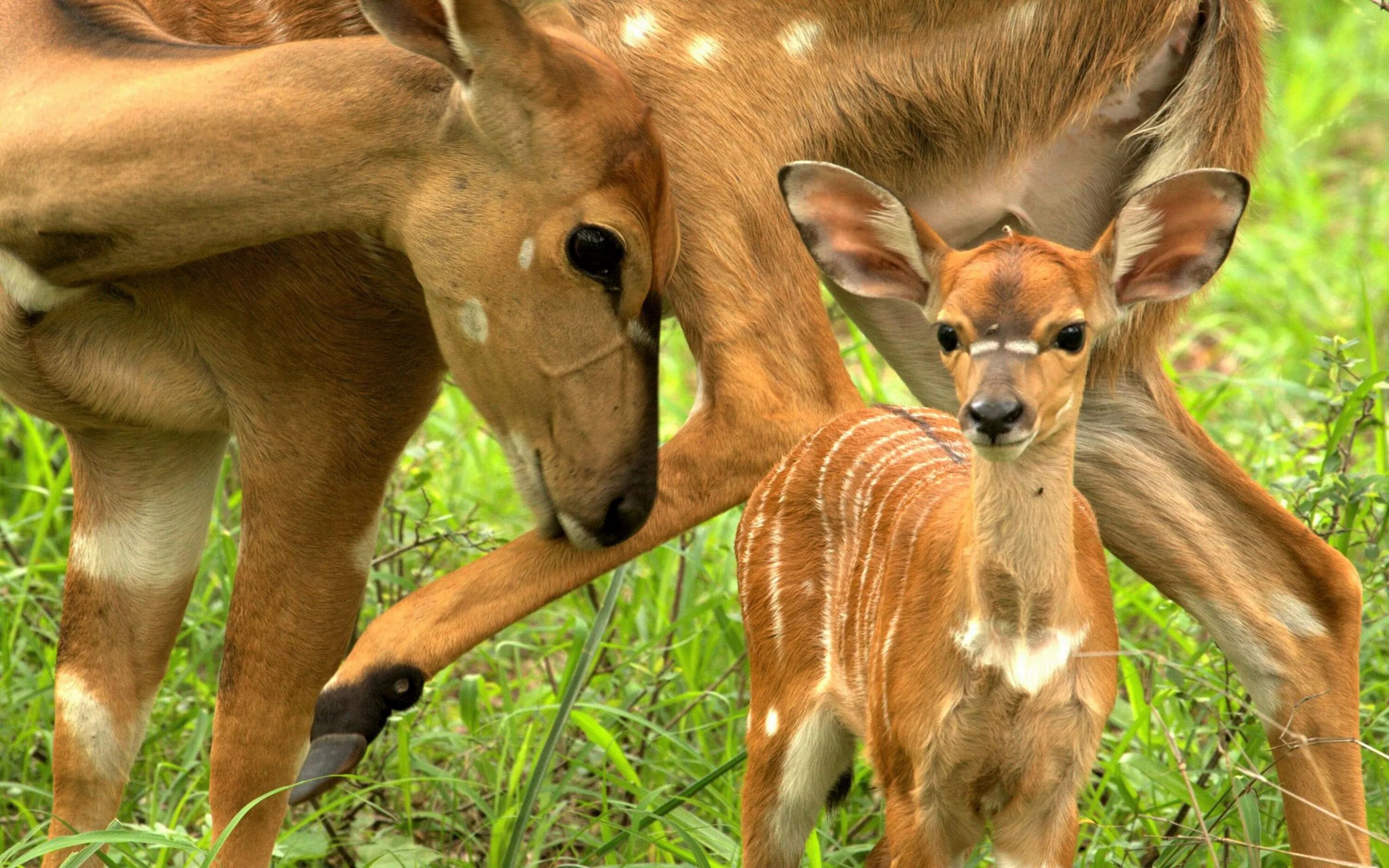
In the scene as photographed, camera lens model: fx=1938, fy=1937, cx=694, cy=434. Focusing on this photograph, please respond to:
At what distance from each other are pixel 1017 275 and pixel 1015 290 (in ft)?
0.11

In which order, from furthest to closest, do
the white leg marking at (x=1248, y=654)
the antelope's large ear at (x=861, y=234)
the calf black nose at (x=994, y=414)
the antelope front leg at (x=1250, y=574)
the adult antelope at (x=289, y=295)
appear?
the white leg marking at (x=1248, y=654) → the antelope front leg at (x=1250, y=574) → the adult antelope at (x=289, y=295) → the antelope's large ear at (x=861, y=234) → the calf black nose at (x=994, y=414)

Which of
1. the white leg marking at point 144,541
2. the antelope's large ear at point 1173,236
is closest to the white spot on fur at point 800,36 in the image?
the antelope's large ear at point 1173,236

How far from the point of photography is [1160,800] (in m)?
4.32

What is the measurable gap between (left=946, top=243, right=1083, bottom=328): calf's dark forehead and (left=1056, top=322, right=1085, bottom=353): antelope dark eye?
27 mm

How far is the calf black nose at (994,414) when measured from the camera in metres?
2.85

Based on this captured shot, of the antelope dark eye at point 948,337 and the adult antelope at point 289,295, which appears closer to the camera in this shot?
the antelope dark eye at point 948,337

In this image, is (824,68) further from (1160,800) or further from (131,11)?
(1160,800)

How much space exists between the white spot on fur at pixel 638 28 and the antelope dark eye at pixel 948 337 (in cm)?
117

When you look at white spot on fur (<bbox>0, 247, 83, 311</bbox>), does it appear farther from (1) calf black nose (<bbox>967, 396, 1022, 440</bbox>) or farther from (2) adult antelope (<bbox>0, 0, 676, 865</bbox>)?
(1) calf black nose (<bbox>967, 396, 1022, 440</bbox>)

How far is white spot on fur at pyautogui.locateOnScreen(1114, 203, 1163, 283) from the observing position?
3.16m

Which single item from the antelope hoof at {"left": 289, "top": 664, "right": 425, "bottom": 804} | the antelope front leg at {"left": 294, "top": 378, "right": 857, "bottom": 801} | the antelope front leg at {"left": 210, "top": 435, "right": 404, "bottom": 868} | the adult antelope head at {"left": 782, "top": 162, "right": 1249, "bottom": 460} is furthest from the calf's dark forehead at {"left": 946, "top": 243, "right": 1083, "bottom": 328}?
the antelope front leg at {"left": 210, "top": 435, "right": 404, "bottom": 868}

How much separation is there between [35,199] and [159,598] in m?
1.17

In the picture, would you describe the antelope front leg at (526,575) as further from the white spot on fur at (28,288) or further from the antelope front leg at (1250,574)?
the white spot on fur at (28,288)

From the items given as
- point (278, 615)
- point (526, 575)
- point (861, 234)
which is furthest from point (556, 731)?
point (861, 234)
